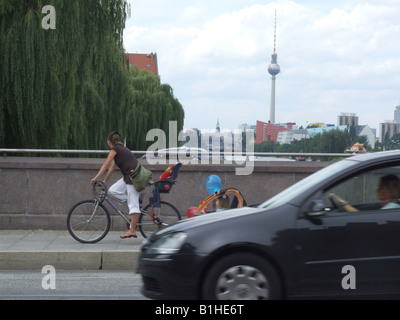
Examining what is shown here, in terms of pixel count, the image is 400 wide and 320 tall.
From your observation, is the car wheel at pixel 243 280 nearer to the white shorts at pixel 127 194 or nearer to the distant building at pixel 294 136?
the white shorts at pixel 127 194

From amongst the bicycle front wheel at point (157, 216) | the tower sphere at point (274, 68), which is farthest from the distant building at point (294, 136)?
the tower sphere at point (274, 68)

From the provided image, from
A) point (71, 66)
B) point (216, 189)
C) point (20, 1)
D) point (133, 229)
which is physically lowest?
point (133, 229)

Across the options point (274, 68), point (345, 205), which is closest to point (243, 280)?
point (345, 205)

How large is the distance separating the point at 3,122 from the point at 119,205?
6.77 metres

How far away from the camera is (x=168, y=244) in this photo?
18.2 feet

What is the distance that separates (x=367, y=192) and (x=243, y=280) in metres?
1.30

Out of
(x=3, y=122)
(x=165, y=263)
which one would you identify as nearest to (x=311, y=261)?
(x=165, y=263)

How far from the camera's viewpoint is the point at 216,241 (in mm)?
5309

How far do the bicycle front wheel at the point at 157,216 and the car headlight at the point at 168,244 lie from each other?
4.82 metres

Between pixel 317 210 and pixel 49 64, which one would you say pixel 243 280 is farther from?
pixel 49 64

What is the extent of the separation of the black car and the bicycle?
504 centimetres

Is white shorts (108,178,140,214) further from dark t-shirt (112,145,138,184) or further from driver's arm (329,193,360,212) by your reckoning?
driver's arm (329,193,360,212)
